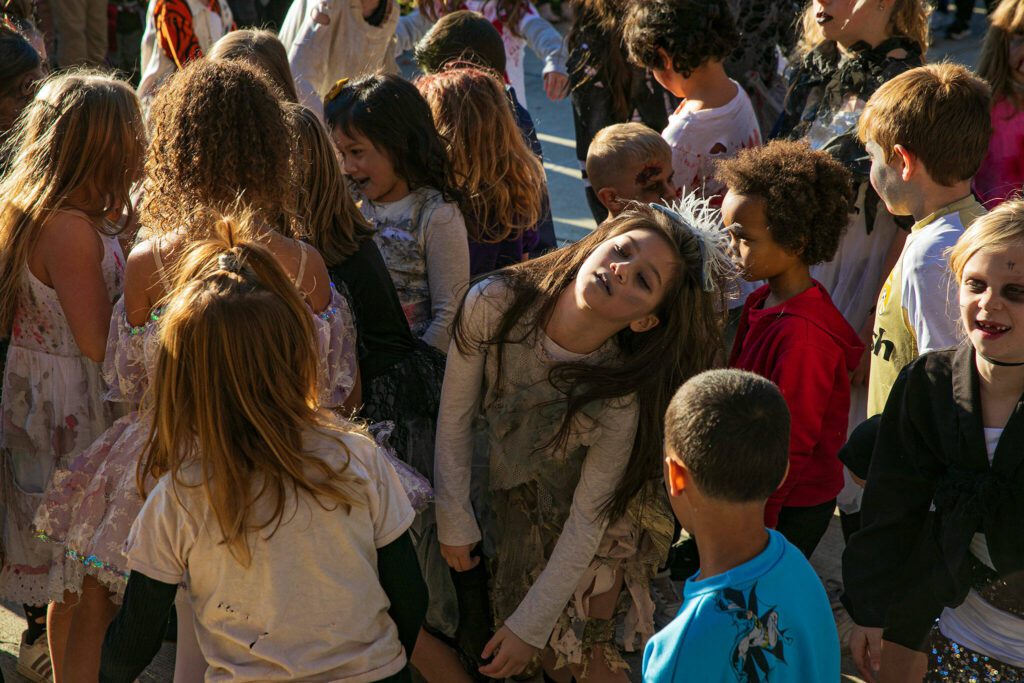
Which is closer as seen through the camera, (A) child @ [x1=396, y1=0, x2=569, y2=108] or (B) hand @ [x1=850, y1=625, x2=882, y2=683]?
(B) hand @ [x1=850, y1=625, x2=882, y2=683]

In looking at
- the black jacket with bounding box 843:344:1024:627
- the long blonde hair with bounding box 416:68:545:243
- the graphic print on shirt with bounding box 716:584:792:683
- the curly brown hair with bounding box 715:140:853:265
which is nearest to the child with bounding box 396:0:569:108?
the long blonde hair with bounding box 416:68:545:243

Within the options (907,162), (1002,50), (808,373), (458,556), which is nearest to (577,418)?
(458,556)

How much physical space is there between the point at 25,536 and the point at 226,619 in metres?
1.27

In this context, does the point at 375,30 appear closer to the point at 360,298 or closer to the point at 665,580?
the point at 360,298

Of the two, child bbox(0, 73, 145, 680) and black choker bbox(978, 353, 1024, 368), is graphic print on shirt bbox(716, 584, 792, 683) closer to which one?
black choker bbox(978, 353, 1024, 368)

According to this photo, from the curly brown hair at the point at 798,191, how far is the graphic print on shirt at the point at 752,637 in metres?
1.42

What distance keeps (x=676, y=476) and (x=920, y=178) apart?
132cm

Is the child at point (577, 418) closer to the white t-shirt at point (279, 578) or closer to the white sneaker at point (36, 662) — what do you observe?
the white t-shirt at point (279, 578)

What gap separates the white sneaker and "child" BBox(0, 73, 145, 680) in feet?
0.55

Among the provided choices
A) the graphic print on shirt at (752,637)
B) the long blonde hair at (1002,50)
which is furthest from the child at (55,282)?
the long blonde hair at (1002,50)

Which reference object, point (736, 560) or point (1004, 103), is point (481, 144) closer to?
point (1004, 103)

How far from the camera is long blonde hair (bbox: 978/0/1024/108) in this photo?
144 inches

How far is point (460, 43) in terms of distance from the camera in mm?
4309

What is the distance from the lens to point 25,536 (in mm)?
2900
